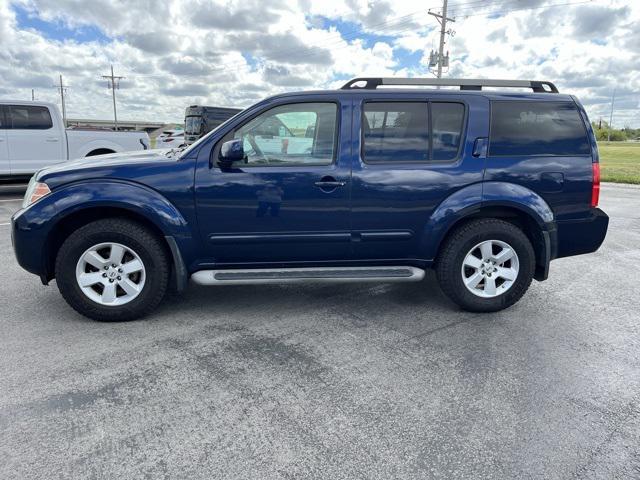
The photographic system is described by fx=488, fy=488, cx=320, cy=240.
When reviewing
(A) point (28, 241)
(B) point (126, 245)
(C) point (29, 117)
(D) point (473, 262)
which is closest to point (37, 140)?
(C) point (29, 117)

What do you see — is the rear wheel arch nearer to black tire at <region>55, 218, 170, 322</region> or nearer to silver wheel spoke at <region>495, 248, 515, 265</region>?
silver wheel spoke at <region>495, 248, 515, 265</region>

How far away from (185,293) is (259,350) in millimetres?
1472

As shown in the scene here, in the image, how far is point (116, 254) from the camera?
3.78 m

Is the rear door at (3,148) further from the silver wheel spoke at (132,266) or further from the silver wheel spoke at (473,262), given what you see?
the silver wheel spoke at (473,262)

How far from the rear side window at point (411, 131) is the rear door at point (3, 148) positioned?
9380 millimetres

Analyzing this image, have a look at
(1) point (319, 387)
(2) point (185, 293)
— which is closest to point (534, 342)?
(1) point (319, 387)

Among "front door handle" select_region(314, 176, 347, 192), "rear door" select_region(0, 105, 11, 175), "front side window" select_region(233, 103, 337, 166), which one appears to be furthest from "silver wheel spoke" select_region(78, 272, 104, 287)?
"rear door" select_region(0, 105, 11, 175)

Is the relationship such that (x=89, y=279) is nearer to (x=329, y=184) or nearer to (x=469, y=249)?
(x=329, y=184)

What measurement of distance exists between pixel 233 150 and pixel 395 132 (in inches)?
52.0

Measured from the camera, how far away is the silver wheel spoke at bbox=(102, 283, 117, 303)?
149 inches

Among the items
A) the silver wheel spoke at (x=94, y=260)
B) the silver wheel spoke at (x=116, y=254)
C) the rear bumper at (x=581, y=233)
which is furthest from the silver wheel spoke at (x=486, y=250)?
the silver wheel spoke at (x=94, y=260)

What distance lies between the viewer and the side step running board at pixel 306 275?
151 inches

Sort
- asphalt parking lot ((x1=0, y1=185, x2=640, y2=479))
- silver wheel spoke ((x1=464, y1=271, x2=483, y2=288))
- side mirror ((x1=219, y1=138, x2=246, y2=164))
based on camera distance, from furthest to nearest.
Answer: silver wheel spoke ((x1=464, y1=271, x2=483, y2=288)) < side mirror ((x1=219, y1=138, x2=246, y2=164)) < asphalt parking lot ((x1=0, y1=185, x2=640, y2=479))

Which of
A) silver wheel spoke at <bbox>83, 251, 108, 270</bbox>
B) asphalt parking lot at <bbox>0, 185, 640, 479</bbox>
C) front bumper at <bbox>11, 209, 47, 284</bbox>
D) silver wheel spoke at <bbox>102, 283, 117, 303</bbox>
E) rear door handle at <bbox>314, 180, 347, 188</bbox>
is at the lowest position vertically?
asphalt parking lot at <bbox>0, 185, 640, 479</bbox>
